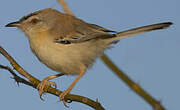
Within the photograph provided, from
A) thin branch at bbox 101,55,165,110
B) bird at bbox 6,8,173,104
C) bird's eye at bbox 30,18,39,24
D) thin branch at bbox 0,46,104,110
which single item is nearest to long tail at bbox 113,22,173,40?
bird at bbox 6,8,173,104

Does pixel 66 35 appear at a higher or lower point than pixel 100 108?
higher

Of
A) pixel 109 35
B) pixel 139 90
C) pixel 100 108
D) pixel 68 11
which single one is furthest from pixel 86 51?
pixel 139 90

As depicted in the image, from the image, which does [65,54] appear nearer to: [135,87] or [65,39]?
[65,39]

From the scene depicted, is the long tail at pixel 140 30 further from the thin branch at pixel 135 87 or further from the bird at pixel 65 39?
the thin branch at pixel 135 87

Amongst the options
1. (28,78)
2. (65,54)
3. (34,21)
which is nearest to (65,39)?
(65,54)

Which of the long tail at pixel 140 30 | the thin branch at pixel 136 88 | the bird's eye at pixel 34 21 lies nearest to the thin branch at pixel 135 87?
Result: the thin branch at pixel 136 88

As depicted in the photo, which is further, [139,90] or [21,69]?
[21,69]

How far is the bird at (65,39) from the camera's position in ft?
14.4

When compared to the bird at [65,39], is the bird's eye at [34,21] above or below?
above

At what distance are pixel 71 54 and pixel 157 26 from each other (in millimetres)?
1473

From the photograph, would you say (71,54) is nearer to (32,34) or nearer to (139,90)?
(32,34)

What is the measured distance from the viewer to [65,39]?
15.1 feet

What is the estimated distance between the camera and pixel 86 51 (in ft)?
15.3

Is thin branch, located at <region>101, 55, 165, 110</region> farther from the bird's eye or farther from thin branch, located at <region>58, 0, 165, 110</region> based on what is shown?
Result: the bird's eye
